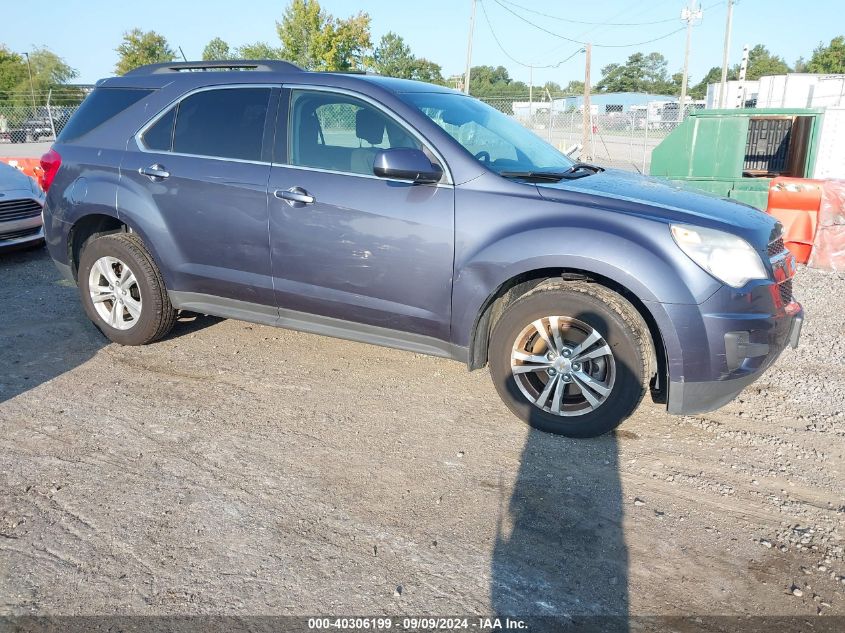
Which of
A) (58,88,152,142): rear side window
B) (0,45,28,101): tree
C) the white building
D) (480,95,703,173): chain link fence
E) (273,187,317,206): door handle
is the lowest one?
(273,187,317,206): door handle

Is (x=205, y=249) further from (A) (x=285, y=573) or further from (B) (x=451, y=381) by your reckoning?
(A) (x=285, y=573)

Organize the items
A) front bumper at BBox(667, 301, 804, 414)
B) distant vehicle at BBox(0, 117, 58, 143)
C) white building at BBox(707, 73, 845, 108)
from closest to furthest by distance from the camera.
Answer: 1. front bumper at BBox(667, 301, 804, 414)
2. distant vehicle at BBox(0, 117, 58, 143)
3. white building at BBox(707, 73, 845, 108)

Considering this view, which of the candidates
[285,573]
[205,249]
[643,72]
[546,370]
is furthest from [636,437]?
[643,72]

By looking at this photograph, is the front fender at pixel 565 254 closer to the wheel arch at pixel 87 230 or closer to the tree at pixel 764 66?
the wheel arch at pixel 87 230

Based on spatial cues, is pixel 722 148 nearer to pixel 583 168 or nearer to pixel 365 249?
pixel 583 168

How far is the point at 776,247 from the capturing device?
358 cm

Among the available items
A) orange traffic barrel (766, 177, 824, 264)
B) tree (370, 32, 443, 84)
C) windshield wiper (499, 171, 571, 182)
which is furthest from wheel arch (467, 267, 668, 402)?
tree (370, 32, 443, 84)

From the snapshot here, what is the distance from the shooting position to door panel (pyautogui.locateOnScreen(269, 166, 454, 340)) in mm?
3693

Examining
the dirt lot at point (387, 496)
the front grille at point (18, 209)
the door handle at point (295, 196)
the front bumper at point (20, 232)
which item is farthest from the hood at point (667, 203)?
the front grille at point (18, 209)

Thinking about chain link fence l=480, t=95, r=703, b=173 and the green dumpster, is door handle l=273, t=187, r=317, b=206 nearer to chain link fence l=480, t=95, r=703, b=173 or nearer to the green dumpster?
the green dumpster

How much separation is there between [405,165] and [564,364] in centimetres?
137

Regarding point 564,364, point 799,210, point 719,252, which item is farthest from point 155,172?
point 799,210

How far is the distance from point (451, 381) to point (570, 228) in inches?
58.1

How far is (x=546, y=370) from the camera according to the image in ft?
12.0
